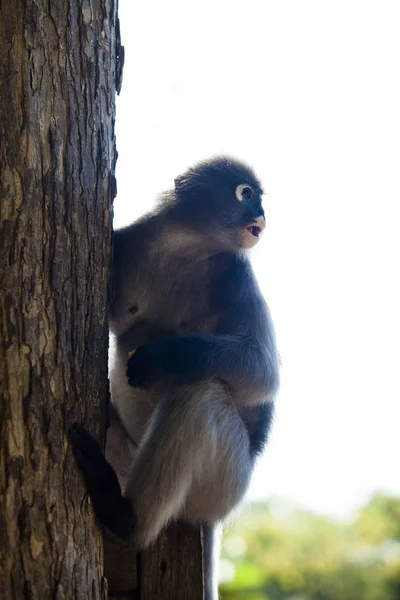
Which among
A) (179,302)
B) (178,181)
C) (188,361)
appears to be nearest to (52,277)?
(188,361)

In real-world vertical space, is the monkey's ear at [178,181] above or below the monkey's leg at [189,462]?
above

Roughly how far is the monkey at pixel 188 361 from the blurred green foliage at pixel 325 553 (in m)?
8.31

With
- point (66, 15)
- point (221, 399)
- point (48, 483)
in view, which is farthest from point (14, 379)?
point (66, 15)

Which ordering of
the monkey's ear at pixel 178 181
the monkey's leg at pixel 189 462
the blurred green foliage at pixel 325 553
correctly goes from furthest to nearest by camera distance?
the blurred green foliage at pixel 325 553
the monkey's ear at pixel 178 181
the monkey's leg at pixel 189 462

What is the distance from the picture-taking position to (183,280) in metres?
4.35

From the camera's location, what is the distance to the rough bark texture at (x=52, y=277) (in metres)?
2.65

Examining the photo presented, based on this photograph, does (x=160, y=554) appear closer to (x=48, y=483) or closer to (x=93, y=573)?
(x=93, y=573)

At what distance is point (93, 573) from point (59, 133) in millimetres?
1695

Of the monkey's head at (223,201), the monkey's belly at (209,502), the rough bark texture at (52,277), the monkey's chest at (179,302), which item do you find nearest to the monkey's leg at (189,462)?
the monkey's belly at (209,502)

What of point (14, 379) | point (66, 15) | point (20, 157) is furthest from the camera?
point (66, 15)

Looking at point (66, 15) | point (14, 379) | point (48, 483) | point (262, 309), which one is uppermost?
point (66, 15)

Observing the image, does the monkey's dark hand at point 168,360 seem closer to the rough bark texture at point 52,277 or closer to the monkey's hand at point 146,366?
the monkey's hand at point 146,366

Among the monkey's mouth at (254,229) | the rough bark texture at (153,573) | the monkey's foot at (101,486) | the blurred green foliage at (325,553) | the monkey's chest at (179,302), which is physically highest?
the monkey's mouth at (254,229)

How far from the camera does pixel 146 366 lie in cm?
355
